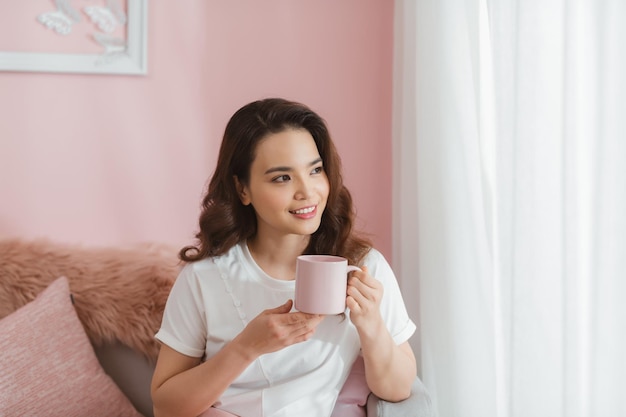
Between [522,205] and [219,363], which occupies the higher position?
[522,205]

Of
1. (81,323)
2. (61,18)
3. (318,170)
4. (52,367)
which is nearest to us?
(318,170)

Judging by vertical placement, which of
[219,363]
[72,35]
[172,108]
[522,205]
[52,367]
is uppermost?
[72,35]

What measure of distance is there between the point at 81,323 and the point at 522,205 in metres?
1.23

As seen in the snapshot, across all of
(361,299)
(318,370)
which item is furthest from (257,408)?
(361,299)

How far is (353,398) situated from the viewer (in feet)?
4.63

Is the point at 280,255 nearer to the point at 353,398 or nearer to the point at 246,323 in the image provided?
the point at 246,323

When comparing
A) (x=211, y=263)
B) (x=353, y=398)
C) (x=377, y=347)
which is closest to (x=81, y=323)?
(x=211, y=263)

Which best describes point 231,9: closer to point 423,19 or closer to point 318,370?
point 423,19

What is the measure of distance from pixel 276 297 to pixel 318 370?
17 cm

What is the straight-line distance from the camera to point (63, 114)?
2072mm

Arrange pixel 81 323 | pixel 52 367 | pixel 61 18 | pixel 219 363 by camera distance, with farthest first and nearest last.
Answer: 1. pixel 61 18
2. pixel 81 323
3. pixel 52 367
4. pixel 219 363

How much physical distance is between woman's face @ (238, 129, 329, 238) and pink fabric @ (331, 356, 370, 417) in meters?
0.37

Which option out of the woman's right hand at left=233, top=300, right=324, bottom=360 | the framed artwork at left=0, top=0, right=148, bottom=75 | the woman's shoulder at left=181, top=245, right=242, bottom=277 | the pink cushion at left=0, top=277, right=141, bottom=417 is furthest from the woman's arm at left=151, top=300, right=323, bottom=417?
the framed artwork at left=0, top=0, right=148, bottom=75

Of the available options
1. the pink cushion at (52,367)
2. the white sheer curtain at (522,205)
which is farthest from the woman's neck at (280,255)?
the pink cushion at (52,367)
